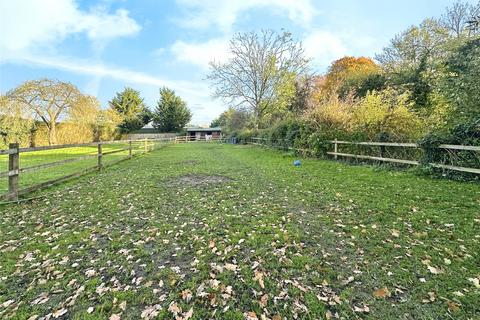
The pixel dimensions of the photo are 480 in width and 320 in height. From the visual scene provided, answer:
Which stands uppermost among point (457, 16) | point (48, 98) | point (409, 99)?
point (457, 16)

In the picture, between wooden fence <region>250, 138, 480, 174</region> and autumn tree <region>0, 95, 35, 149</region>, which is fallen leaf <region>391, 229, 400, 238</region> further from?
autumn tree <region>0, 95, 35, 149</region>

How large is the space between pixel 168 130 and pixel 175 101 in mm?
6035

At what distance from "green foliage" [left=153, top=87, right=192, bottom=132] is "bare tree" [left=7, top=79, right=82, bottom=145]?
79.0 ft

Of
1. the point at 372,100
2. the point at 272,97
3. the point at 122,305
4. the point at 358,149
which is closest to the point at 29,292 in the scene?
the point at 122,305

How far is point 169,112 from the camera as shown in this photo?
48.4m

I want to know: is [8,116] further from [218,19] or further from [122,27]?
[218,19]

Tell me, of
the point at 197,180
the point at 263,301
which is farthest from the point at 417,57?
the point at 263,301

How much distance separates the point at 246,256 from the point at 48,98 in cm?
2766

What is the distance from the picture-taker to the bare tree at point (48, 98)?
2204cm

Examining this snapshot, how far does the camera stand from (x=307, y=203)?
17.1 feet

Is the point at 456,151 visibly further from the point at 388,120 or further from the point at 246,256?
the point at 246,256

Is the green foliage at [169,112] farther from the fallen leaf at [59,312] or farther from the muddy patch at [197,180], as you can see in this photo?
the fallen leaf at [59,312]

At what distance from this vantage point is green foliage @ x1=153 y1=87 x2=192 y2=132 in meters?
48.1

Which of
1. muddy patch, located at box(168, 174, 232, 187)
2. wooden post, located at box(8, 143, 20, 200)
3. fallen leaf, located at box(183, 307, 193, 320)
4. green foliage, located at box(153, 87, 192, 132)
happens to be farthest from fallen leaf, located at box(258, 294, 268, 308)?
green foliage, located at box(153, 87, 192, 132)
